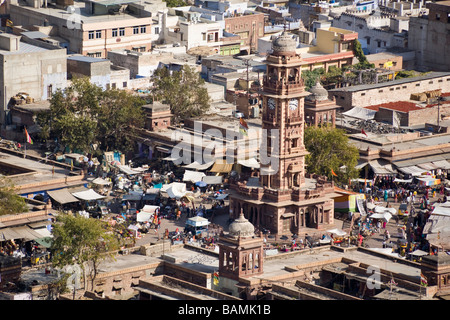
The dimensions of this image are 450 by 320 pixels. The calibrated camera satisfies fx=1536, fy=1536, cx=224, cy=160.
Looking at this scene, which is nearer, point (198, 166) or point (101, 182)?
point (101, 182)

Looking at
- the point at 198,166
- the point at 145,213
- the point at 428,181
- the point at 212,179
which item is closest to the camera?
the point at 145,213

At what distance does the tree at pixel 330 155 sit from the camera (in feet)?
396

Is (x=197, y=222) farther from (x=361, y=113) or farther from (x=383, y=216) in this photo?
(x=361, y=113)

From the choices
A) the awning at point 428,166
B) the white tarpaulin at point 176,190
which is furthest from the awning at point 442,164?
the white tarpaulin at point 176,190

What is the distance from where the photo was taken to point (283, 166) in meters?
113

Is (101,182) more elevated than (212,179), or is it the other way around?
(101,182)

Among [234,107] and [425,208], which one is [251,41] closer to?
[234,107]

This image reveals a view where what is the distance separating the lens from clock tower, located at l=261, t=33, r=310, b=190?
367 feet

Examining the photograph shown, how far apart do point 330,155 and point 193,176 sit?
11.1 m

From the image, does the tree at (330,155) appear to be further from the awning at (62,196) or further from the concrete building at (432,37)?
the concrete building at (432,37)

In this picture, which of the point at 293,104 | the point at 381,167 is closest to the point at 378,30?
the point at 381,167

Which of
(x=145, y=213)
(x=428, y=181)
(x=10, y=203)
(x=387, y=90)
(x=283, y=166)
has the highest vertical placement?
(x=283, y=166)

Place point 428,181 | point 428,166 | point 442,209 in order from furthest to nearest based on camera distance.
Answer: point 428,166, point 428,181, point 442,209

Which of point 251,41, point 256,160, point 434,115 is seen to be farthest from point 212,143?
point 251,41
